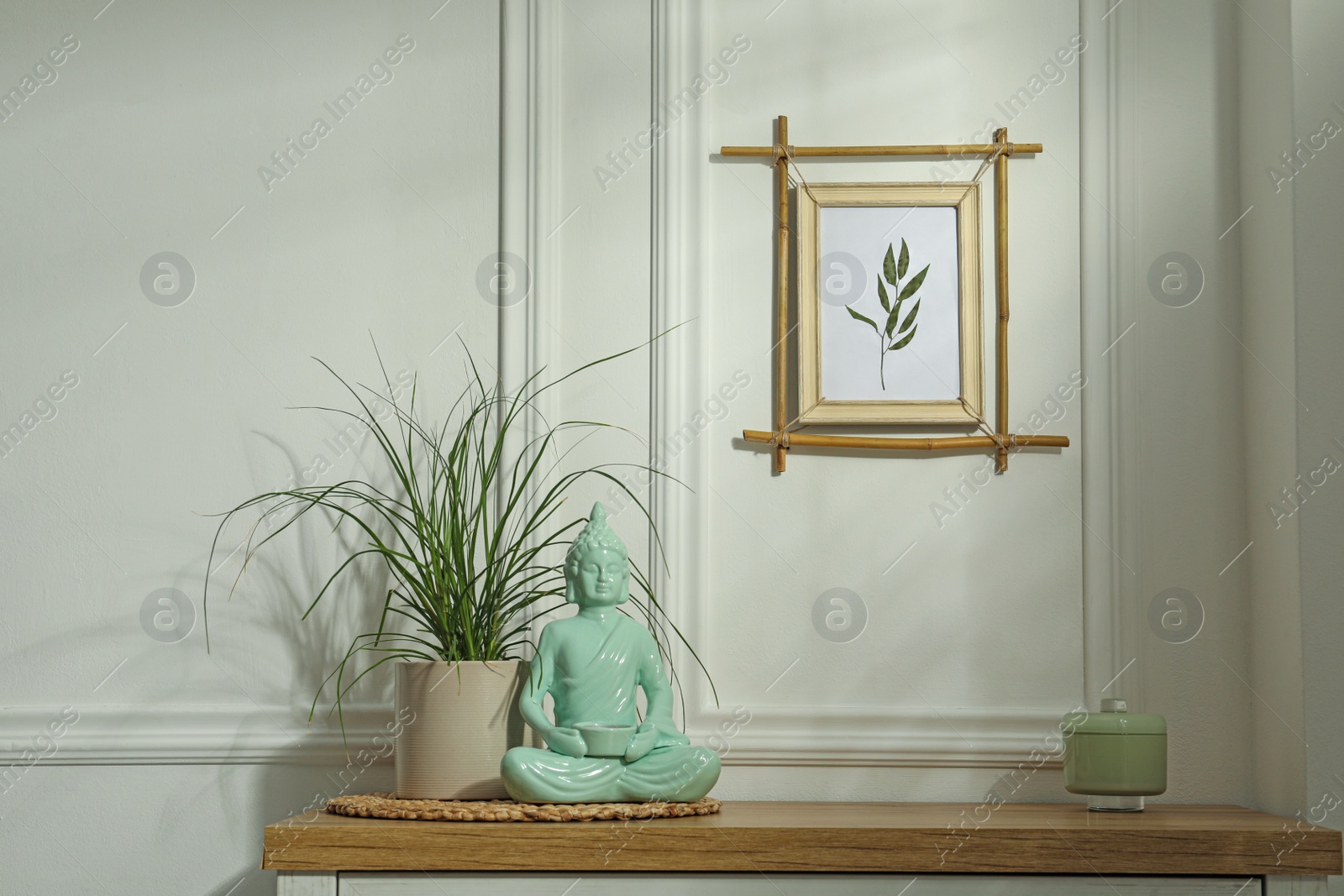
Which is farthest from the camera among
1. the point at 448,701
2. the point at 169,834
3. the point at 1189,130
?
the point at 1189,130

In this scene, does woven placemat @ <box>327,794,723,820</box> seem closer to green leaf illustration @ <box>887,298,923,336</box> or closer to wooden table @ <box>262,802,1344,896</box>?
wooden table @ <box>262,802,1344,896</box>

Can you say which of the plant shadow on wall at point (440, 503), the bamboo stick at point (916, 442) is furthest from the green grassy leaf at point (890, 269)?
the plant shadow on wall at point (440, 503)

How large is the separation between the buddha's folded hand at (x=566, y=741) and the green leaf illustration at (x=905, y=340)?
85cm

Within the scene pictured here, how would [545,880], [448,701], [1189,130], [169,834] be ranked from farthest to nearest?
[1189,130]
[169,834]
[448,701]
[545,880]

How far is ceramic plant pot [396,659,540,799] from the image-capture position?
5.07 feet

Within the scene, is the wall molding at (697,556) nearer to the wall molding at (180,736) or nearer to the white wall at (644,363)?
the white wall at (644,363)

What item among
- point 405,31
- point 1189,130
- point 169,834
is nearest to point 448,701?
point 169,834

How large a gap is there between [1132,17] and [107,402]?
6.20ft

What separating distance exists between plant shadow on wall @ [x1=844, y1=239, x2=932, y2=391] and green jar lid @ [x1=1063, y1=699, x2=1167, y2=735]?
617 millimetres

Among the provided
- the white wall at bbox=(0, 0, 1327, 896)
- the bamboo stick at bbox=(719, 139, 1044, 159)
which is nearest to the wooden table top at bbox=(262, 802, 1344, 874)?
the white wall at bbox=(0, 0, 1327, 896)

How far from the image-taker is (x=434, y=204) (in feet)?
6.42

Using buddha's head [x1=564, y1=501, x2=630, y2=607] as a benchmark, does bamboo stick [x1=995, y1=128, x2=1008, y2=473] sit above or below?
above

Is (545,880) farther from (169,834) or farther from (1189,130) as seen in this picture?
(1189,130)

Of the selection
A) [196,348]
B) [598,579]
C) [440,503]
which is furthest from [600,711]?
[196,348]
